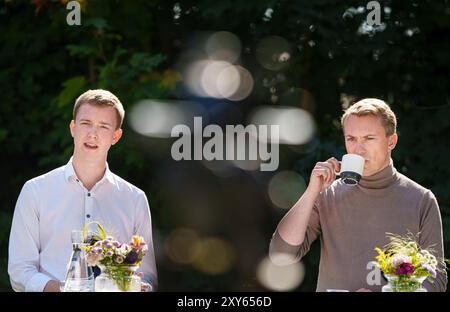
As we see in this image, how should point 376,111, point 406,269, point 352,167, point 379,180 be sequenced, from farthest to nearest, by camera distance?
1. point 379,180
2. point 376,111
3. point 352,167
4. point 406,269

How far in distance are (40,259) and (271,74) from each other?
4.91 metres

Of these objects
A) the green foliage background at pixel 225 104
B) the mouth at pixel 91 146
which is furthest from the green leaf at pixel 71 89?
the mouth at pixel 91 146

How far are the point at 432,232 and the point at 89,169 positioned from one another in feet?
4.67

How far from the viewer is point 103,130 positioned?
142 inches

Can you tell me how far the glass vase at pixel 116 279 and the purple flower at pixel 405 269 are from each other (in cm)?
91

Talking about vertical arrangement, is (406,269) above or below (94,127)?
below

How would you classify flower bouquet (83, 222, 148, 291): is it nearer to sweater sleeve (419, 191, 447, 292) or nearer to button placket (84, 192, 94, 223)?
button placket (84, 192, 94, 223)

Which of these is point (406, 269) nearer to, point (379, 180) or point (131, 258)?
point (379, 180)

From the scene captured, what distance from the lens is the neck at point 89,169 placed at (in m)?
3.73

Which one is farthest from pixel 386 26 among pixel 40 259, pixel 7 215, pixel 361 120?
pixel 40 259

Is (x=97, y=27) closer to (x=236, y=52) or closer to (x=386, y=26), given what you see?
(x=236, y=52)

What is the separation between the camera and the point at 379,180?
12.2 feet

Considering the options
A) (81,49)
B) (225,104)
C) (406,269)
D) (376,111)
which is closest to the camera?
(406,269)

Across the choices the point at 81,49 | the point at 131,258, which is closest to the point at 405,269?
the point at 131,258
